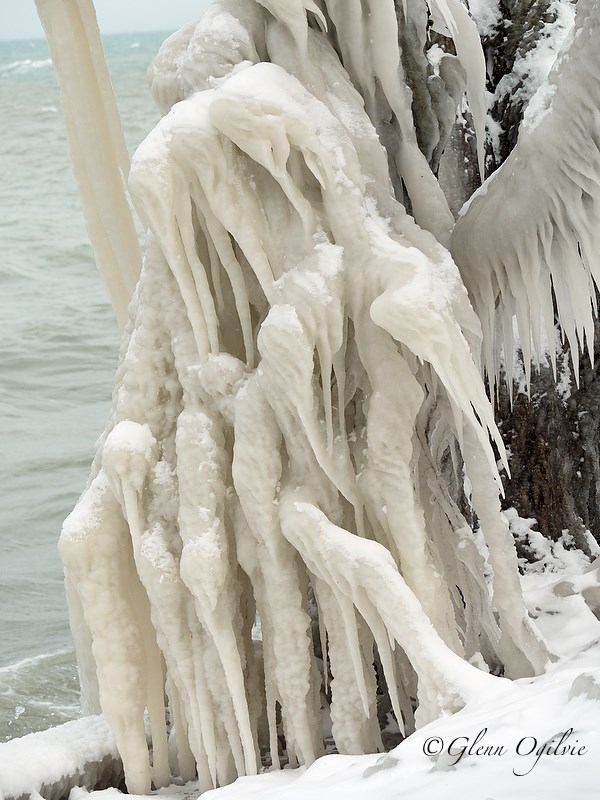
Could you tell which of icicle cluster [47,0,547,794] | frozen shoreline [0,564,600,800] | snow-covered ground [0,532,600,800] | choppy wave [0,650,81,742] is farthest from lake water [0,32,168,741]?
snow-covered ground [0,532,600,800]

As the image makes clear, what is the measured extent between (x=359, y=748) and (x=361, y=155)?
74.6 inches

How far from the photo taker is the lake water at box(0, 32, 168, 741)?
7109 millimetres

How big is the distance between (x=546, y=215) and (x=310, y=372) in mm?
918

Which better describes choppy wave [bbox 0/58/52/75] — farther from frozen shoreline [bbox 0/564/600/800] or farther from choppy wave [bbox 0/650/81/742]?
frozen shoreline [bbox 0/564/600/800]

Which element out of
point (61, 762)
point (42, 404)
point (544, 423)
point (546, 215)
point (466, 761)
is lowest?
point (42, 404)

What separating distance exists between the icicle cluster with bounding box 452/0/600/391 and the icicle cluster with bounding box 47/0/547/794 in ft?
0.63

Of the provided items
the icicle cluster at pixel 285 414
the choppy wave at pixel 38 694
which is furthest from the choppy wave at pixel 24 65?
the icicle cluster at pixel 285 414

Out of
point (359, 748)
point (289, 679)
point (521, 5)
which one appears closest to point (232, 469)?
point (289, 679)

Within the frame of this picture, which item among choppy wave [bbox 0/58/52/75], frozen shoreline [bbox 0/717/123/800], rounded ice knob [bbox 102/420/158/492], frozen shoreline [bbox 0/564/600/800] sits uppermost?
choppy wave [bbox 0/58/52/75]

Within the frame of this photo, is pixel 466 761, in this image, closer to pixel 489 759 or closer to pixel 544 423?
pixel 489 759

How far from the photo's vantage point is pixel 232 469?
3.41m

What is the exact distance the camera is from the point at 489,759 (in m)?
2.37

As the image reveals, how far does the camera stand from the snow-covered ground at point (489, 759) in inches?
86.9

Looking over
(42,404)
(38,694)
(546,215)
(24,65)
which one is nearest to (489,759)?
(546,215)
